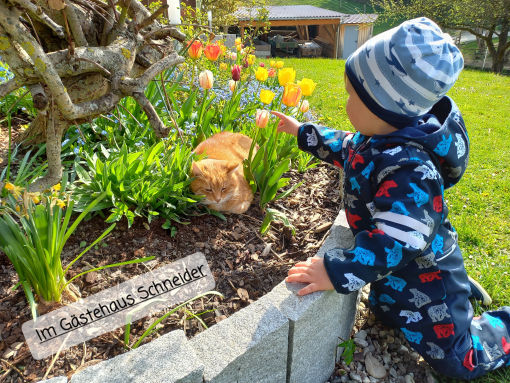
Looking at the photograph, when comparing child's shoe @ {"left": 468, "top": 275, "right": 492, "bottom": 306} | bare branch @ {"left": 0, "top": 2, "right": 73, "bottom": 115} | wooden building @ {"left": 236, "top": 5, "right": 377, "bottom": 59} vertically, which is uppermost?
bare branch @ {"left": 0, "top": 2, "right": 73, "bottom": 115}

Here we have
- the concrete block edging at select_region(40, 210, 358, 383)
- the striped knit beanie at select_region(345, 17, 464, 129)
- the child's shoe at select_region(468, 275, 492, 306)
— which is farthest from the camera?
the child's shoe at select_region(468, 275, 492, 306)

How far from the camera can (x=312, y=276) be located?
58.0 inches

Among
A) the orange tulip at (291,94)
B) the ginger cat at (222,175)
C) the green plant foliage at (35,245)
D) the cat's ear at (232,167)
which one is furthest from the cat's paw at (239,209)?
the green plant foliage at (35,245)

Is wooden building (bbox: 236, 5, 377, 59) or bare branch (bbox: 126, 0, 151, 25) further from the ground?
bare branch (bbox: 126, 0, 151, 25)

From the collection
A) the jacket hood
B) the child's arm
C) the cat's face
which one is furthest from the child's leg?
the cat's face

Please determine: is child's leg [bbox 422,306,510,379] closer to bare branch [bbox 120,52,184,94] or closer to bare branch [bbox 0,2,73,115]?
bare branch [bbox 120,52,184,94]

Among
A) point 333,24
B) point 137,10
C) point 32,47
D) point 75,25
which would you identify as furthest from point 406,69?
point 333,24

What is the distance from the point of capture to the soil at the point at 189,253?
4.55 feet

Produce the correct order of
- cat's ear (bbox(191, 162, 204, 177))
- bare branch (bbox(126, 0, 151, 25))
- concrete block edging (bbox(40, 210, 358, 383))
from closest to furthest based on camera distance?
concrete block edging (bbox(40, 210, 358, 383)) → bare branch (bbox(126, 0, 151, 25)) → cat's ear (bbox(191, 162, 204, 177))

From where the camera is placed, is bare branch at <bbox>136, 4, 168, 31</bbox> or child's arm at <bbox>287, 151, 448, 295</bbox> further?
bare branch at <bbox>136, 4, 168, 31</bbox>

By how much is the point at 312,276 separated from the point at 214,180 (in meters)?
1.08

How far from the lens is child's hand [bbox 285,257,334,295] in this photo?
1.44m

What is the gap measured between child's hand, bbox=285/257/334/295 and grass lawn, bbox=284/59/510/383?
101 centimetres

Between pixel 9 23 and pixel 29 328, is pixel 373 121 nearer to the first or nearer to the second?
pixel 9 23
